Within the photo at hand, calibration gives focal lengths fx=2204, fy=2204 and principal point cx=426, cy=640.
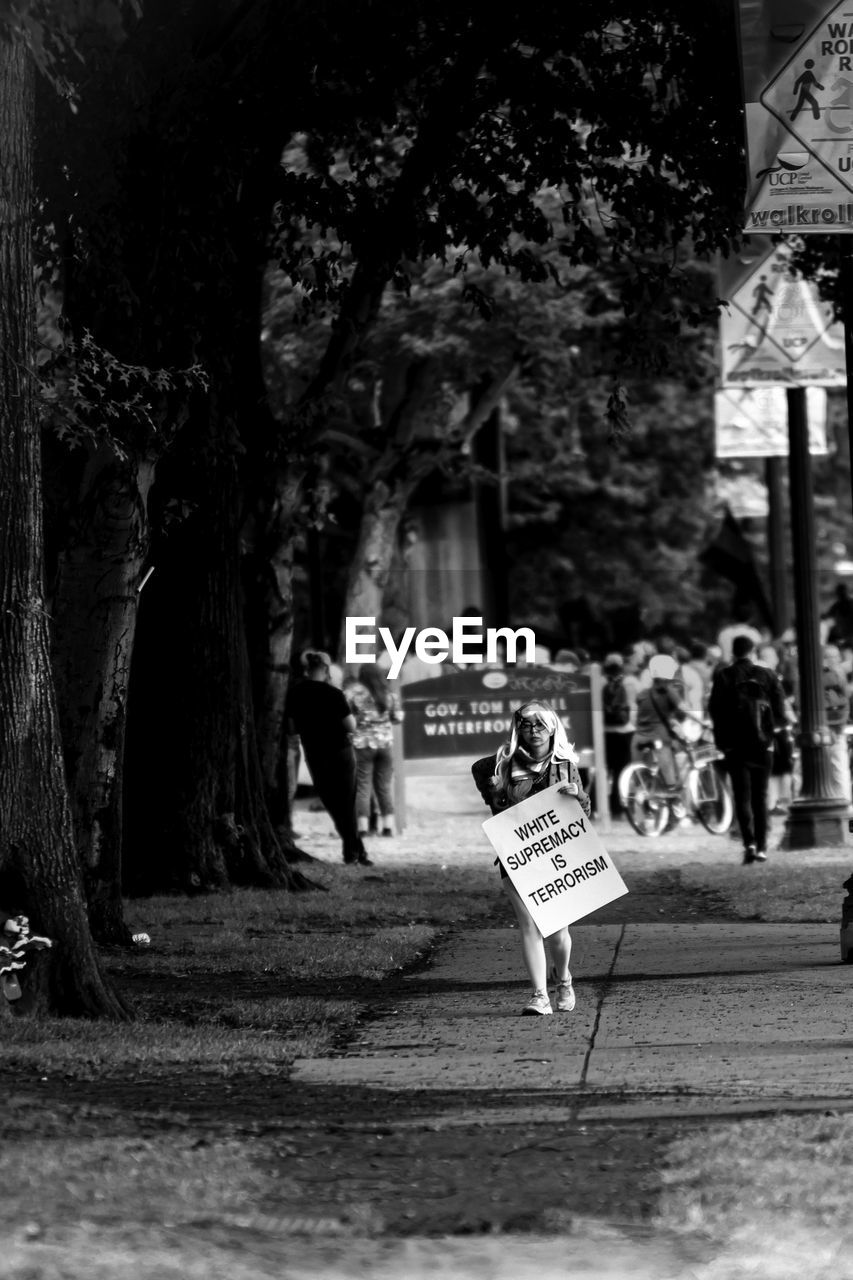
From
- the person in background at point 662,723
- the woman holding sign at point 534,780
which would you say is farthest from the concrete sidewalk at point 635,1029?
the person in background at point 662,723

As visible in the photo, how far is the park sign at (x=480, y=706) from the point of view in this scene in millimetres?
24016

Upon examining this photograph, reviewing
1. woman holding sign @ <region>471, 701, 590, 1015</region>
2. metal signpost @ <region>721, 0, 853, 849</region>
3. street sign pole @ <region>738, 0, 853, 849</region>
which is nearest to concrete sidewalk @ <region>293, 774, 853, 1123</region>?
woman holding sign @ <region>471, 701, 590, 1015</region>

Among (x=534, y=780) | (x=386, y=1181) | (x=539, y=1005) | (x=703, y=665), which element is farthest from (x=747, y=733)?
(x=386, y=1181)

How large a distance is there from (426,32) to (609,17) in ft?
4.74

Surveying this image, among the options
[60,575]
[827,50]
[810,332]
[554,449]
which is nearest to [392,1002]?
[60,575]

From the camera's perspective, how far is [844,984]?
11.0m

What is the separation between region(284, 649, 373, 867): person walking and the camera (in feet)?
62.9

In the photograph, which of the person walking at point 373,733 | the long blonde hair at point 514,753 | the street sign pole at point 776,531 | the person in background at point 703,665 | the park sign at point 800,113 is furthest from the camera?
the street sign pole at point 776,531

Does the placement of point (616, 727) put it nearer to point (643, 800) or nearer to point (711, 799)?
point (643, 800)

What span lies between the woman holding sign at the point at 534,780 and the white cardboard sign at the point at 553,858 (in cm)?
7

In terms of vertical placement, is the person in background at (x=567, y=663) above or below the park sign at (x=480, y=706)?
above

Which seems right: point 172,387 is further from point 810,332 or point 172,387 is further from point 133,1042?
point 810,332

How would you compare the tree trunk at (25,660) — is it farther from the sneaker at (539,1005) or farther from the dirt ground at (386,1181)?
the sneaker at (539,1005)

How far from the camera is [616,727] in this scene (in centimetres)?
2506
